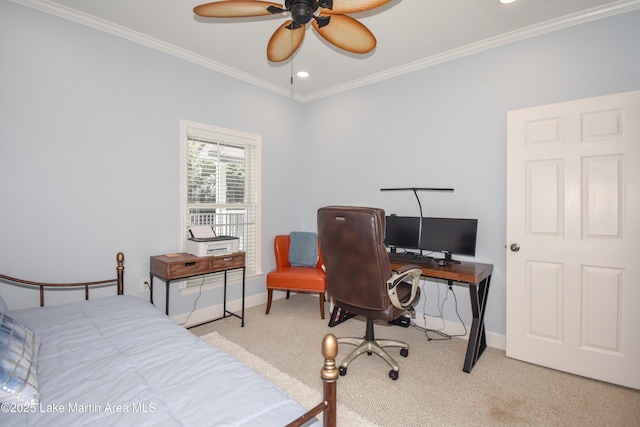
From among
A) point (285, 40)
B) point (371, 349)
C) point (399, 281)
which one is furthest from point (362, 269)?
point (285, 40)

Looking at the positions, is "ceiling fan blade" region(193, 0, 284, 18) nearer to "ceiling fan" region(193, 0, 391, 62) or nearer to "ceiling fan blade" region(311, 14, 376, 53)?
"ceiling fan" region(193, 0, 391, 62)

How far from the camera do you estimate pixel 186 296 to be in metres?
3.29

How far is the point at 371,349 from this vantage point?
8.21ft

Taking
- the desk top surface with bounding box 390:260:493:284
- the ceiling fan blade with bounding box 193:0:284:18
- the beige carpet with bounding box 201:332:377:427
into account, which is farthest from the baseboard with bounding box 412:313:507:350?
the ceiling fan blade with bounding box 193:0:284:18

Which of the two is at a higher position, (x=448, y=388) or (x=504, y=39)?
(x=504, y=39)

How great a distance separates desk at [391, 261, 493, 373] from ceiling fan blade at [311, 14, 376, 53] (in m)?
1.77

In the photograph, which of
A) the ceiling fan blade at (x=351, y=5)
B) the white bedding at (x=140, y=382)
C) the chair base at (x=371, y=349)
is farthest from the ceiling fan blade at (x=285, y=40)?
the chair base at (x=371, y=349)

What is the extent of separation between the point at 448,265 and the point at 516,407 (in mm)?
1105

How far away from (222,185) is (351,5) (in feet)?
8.15

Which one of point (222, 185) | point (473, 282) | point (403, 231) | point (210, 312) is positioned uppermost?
point (222, 185)

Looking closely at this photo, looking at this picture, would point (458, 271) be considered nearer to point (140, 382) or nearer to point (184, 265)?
point (140, 382)

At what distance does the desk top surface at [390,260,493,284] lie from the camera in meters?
2.45

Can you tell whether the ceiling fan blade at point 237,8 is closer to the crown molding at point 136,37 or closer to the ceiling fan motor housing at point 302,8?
the ceiling fan motor housing at point 302,8

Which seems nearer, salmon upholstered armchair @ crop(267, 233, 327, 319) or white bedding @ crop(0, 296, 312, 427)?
white bedding @ crop(0, 296, 312, 427)
